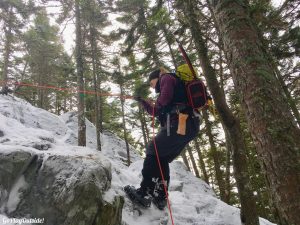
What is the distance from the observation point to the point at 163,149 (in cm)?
557

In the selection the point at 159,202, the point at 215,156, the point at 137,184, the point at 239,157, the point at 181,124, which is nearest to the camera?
the point at 181,124

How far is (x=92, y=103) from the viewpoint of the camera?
31734 millimetres

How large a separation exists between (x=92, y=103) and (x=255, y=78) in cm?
2980

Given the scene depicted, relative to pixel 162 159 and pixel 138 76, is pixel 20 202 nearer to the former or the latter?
pixel 162 159

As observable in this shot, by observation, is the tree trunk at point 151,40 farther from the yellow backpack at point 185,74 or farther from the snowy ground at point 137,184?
the yellow backpack at point 185,74

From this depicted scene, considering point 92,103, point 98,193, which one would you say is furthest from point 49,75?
point 98,193

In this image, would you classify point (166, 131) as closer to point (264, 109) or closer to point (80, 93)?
point (264, 109)

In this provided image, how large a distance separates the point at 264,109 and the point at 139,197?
12.1 ft

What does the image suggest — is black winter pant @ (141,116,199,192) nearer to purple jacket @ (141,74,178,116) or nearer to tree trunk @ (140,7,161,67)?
purple jacket @ (141,74,178,116)

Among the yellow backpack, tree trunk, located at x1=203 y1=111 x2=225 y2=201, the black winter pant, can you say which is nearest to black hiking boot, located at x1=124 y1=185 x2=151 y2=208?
the black winter pant

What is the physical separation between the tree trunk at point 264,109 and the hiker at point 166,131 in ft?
7.33

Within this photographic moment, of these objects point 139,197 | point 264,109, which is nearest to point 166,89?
point 139,197

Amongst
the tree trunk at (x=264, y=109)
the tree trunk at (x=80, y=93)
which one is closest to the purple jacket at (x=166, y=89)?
the tree trunk at (x=264, y=109)

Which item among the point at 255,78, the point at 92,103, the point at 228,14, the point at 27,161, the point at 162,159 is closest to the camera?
the point at 255,78
